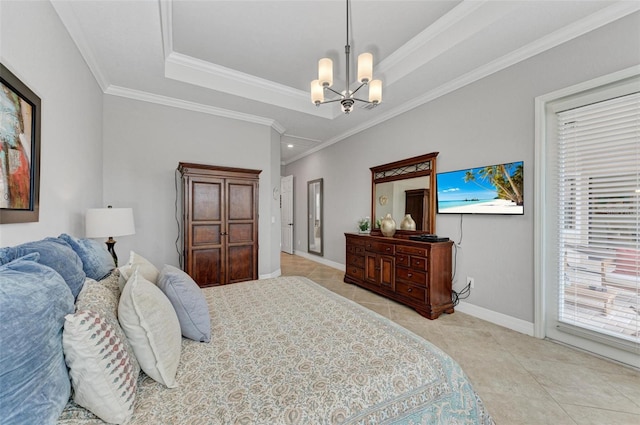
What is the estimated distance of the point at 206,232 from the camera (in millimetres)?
3422

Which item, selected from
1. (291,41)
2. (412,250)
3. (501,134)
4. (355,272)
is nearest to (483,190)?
(501,134)

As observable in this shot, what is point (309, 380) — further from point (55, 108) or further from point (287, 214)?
point (287, 214)

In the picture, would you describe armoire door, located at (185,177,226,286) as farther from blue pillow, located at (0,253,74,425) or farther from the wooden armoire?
blue pillow, located at (0,253,74,425)

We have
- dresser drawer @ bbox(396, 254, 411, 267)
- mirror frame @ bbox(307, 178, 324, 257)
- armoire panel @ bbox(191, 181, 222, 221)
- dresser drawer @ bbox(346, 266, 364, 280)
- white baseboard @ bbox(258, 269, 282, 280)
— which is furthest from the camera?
mirror frame @ bbox(307, 178, 324, 257)

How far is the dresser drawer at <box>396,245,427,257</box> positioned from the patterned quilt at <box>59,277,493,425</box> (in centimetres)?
170

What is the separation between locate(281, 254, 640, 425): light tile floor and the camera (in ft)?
5.22

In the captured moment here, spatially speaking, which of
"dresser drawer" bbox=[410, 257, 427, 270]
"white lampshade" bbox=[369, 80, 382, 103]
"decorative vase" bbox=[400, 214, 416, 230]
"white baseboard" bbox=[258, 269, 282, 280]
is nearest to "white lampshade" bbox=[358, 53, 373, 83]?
"white lampshade" bbox=[369, 80, 382, 103]

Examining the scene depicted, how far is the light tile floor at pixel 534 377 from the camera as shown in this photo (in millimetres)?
1592

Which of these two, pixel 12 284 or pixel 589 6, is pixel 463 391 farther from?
pixel 589 6

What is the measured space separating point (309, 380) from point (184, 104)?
3.99 meters

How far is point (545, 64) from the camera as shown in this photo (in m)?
2.45

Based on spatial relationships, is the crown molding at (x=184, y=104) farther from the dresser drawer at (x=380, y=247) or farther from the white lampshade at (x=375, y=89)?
the dresser drawer at (x=380, y=247)

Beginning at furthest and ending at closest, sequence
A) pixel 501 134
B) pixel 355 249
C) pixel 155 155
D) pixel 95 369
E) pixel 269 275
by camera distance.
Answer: pixel 269 275 < pixel 355 249 < pixel 155 155 < pixel 501 134 < pixel 95 369

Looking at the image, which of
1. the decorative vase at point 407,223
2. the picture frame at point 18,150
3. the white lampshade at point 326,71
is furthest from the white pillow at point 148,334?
the decorative vase at point 407,223
